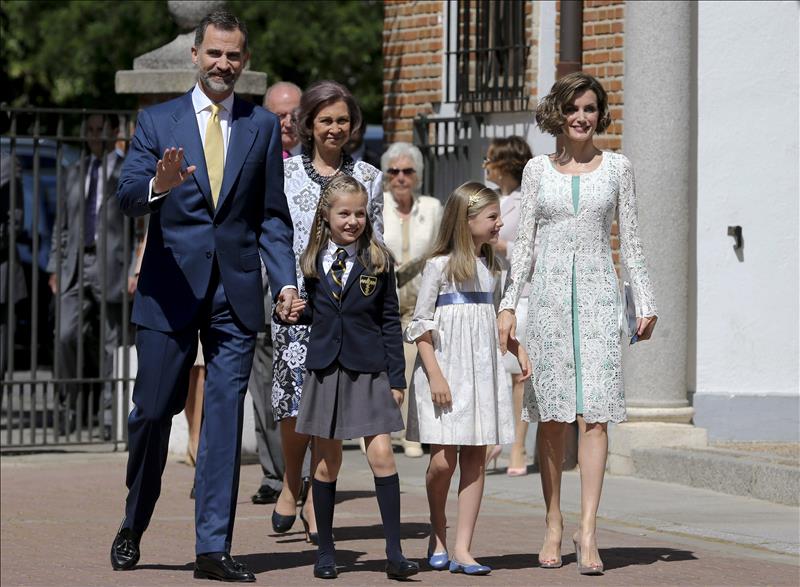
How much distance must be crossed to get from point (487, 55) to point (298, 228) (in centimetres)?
501

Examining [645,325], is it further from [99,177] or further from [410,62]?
[410,62]

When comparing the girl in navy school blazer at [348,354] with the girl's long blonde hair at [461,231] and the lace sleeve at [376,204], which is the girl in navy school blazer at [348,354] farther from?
the lace sleeve at [376,204]

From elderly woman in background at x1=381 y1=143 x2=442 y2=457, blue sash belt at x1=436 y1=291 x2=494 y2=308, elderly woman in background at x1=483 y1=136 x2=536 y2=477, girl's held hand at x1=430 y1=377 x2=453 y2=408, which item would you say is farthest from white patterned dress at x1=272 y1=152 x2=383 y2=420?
elderly woman in background at x1=381 y1=143 x2=442 y2=457

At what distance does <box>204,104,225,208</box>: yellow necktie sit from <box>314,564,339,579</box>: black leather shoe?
1.46m

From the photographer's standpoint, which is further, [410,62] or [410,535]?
[410,62]


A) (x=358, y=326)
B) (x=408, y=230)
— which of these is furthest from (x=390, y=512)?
(x=408, y=230)

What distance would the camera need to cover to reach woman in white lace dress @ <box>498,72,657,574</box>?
24.9 feet

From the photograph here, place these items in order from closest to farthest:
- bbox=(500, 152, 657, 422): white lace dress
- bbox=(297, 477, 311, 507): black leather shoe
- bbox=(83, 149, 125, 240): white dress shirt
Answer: bbox=(500, 152, 657, 422): white lace dress, bbox=(297, 477, 311, 507): black leather shoe, bbox=(83, 149, 125, 240): white dress shirt

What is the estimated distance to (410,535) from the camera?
28.2ft

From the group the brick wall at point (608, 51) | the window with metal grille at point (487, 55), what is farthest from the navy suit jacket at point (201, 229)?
the window with metal grille at point (487, 55)

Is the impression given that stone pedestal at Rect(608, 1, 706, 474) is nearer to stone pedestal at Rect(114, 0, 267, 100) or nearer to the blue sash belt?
stone pedestal at Rect(114, 0, 267, 100)

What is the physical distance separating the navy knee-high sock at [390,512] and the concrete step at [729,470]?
289 cm

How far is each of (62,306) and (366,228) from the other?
17.7 feet

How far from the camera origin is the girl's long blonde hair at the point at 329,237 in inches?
295
